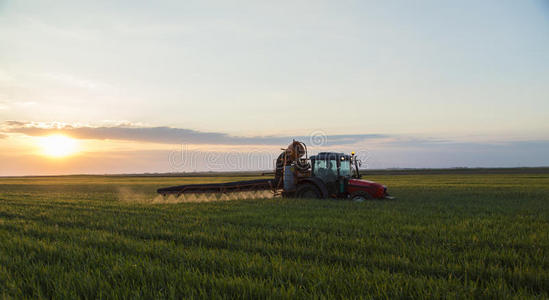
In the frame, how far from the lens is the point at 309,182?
16922mm

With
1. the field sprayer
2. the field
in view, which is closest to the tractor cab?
the field sprayer

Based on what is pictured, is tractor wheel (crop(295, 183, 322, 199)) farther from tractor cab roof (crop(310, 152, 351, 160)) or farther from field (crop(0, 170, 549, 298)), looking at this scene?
field (crop(0, 170, 549, 298))

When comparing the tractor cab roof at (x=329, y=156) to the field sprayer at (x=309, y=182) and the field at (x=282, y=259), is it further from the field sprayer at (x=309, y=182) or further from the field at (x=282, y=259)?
the field at (x=282, y=259)

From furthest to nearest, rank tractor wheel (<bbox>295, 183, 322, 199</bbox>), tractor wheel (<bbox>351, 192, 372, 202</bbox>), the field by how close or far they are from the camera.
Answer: tractor wheel (<bbox>295, 183, 322, 199</bbox>), tractor wheel (<bbox>351, 192, 372, 202</bbox>), the field

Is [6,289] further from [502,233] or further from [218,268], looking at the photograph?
[502,233]

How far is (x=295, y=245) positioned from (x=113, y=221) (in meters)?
6.53

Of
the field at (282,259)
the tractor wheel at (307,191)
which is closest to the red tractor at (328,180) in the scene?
the tractor wheel at (307,191)

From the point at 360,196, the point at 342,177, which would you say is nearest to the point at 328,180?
the point at 342,177

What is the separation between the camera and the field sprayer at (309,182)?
1612 centimetres

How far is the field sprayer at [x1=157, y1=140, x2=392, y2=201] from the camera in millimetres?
16125

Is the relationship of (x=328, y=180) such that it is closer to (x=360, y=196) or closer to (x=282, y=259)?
(x=360, y=196)

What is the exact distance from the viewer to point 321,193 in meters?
16.4

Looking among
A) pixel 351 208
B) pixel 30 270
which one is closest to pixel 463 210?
pixel 351 208

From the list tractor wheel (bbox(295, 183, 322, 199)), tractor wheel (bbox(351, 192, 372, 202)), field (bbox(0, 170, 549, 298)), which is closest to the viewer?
field (bbox(0, 170, 549, 298))
